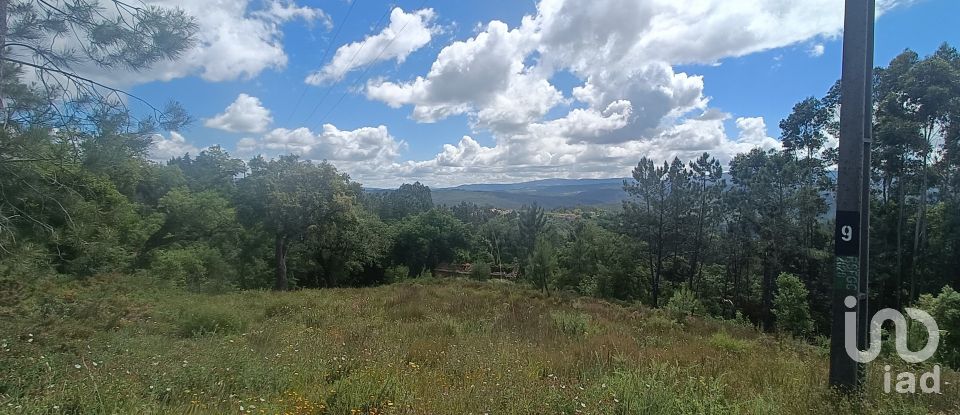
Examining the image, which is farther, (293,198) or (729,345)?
(293,198)

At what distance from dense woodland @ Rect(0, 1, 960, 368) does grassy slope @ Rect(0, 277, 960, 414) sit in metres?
1.59

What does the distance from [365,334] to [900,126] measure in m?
29.8

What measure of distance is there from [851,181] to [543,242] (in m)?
36.4

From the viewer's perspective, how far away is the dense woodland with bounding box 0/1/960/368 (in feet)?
17.2

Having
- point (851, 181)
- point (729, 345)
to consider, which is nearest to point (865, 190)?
point (851, 181)

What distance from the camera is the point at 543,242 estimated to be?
1576 inches

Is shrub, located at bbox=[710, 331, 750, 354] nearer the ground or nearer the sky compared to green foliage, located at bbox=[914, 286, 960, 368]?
nearer the sky

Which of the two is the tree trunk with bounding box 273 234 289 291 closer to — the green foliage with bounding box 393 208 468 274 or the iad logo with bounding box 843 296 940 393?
the iad logo with bounding box 843 296 940 393

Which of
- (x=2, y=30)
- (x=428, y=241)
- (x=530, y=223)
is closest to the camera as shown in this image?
(x=2, y=30)

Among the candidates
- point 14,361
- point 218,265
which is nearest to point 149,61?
point 14,361

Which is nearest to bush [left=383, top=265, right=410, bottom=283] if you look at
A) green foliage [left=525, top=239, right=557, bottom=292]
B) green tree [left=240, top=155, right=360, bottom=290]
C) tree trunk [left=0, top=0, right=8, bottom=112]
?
green foliage [left=525, top=239, right=557, bottom=292]

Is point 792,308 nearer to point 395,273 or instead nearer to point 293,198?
point 293,198

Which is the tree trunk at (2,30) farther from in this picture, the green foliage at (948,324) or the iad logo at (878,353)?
the green foliage at (948,324)

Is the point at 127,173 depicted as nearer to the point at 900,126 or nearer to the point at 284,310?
the point at 284,310
